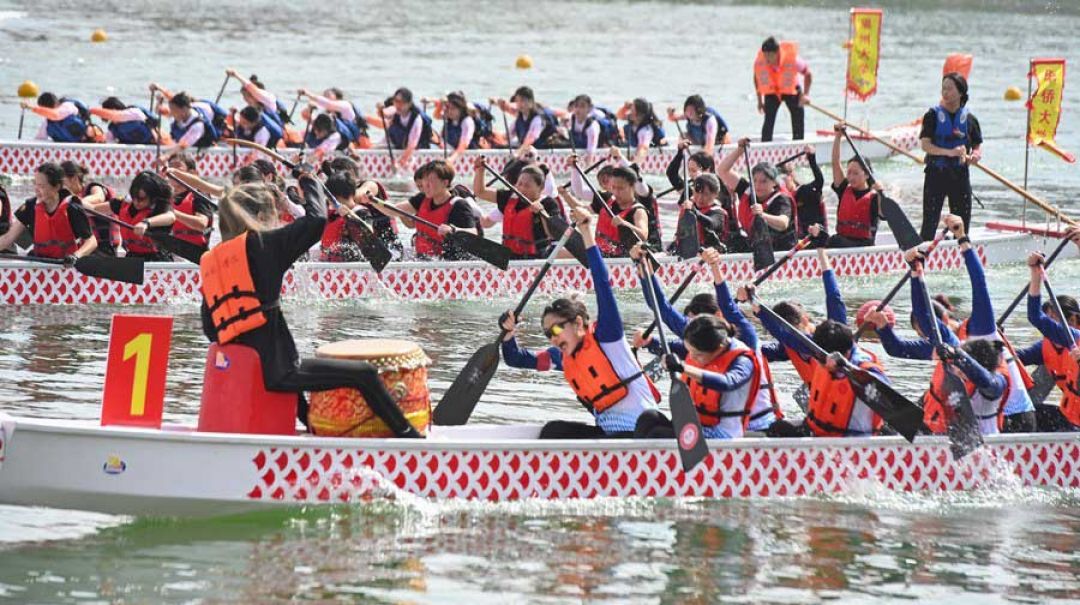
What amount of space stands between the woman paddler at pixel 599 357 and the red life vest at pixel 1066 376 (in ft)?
7.88

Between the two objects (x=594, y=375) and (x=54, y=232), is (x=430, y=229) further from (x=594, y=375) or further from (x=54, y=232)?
(x=594, y=375)

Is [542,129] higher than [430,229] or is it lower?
higher

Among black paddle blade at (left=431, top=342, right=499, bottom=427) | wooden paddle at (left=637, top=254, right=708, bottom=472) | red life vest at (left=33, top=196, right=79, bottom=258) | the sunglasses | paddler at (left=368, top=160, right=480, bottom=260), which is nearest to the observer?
wooden paddle at (left=637, top=254, right=708, bottom=472)

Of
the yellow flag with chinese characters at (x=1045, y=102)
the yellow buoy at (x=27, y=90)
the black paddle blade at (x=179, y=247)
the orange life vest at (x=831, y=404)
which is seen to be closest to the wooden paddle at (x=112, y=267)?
the black paddle blade at (x=179, y=247)

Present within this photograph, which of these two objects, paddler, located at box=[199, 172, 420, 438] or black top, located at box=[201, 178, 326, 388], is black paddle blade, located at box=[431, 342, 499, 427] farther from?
black top, located at box=[201, 178, 326, 388]

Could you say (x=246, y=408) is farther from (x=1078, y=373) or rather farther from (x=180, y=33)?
(x=180, y=33)

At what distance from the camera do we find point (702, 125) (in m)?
22.4

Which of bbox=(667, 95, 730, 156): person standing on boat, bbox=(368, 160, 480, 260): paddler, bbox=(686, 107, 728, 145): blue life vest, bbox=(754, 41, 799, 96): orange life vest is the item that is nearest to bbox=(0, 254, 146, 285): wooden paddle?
bbox=(368, 160, 480, 260): paddler

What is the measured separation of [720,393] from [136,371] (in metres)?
2.91

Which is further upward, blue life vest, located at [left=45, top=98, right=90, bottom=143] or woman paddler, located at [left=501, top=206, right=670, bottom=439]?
blue life vest, located at [left=45, top=98, right=90, bottom=143]

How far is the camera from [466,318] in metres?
15.3

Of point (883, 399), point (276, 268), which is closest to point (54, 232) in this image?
point (276, 268)

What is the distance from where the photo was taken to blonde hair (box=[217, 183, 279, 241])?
8.74 meters

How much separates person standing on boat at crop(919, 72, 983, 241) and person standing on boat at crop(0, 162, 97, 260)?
7226 mm
